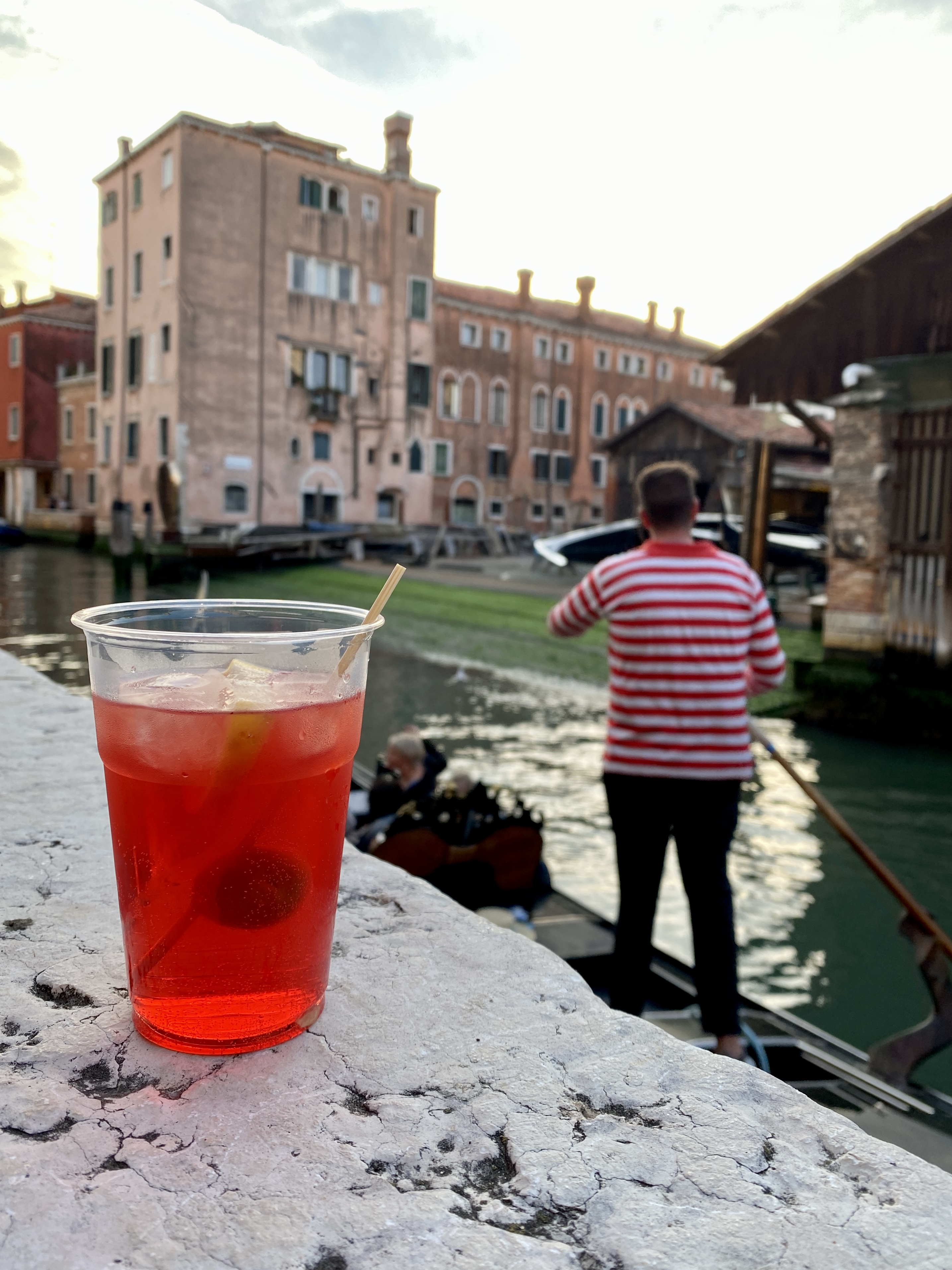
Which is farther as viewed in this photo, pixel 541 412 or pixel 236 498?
pixel 541 412

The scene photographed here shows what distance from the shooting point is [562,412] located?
41.9 meters

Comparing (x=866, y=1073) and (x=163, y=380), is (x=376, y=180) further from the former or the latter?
(x=866, y=1073)

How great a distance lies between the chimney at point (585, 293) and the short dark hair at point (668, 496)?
4111 centimetres

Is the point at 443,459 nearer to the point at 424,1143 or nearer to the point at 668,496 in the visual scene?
the point at 668,496

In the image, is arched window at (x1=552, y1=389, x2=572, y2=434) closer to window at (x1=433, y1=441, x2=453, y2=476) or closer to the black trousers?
window at (x1=433, y1=441, x2=453, y2=476)

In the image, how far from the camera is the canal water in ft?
17.5

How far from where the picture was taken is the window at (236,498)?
3036 centimetres

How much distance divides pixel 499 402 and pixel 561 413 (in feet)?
11.1

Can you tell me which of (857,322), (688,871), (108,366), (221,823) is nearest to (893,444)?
(857,322)

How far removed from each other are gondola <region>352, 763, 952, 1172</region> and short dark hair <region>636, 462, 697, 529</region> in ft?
5.36

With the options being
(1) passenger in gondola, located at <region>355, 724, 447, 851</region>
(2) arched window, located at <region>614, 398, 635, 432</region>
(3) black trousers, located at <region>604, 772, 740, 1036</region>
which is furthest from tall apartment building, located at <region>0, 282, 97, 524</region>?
(3) black trousers, located at <region>604, 772, 740, 1036</region>

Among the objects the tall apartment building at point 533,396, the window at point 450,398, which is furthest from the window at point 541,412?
the window at point 450,398

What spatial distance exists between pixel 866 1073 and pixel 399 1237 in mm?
3702

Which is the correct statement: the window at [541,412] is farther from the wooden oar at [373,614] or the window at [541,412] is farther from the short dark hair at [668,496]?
the wooden oar at [373,614]
